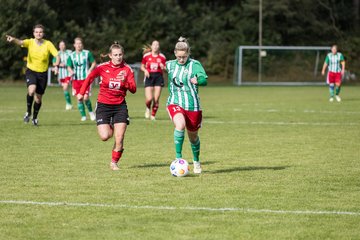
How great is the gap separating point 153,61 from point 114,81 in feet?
33.4

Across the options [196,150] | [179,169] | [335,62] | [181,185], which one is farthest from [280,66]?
[181,185]

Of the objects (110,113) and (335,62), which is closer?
(110,113)

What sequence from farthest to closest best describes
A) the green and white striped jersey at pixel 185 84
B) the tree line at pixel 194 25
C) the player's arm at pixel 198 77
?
the tree line at pixel 194 25
the green and white striped jersey at pixel 185 84
the player's arm at pixel 198 77

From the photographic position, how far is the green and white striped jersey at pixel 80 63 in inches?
894

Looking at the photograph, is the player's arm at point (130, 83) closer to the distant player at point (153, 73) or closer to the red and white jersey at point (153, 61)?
the distant player at point (153, 73)

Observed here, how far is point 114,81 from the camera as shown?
1252 centimetres

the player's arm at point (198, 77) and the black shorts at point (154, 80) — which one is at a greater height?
the player's arm at point (198, 77)

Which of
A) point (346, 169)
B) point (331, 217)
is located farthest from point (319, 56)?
point (331, 217)

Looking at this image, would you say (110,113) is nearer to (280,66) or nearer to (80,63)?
(80,63)

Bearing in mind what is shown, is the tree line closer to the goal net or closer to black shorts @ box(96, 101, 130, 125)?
the goal net

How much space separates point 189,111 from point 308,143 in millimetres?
5164

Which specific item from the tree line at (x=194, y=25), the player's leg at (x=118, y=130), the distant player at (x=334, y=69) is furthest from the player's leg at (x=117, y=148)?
the tree line at (x=194, y=25)

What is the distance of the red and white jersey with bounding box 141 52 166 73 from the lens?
22.6m

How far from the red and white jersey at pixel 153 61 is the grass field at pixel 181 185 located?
3139 mm
